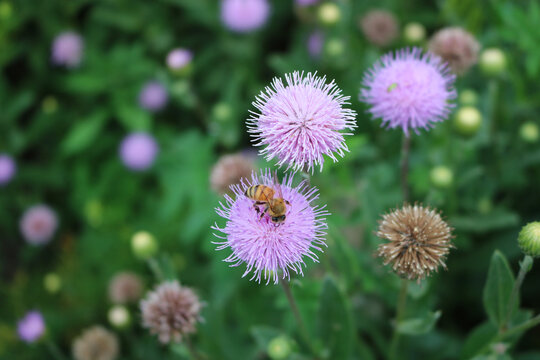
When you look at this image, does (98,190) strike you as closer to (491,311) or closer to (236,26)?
(236,26)

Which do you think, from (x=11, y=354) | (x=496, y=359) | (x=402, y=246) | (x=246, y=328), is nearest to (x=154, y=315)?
(x=246, y=328)

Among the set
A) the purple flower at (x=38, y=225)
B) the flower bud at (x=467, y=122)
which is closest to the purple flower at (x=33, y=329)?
the purple flower at (x=38, y=225)

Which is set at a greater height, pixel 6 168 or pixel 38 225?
pixel 6 168

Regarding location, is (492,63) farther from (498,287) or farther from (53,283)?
(53,283)

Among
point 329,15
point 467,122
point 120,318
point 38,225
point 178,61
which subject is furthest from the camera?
point 38,225

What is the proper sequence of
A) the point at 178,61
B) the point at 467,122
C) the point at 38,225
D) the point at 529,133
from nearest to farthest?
the point at 467,122, the point at 529,133, the point at 178,61, the point at 38,225

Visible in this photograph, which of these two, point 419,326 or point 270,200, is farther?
point 419,326

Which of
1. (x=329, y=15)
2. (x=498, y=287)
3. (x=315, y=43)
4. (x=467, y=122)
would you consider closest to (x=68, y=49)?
(x=315, y=43)
